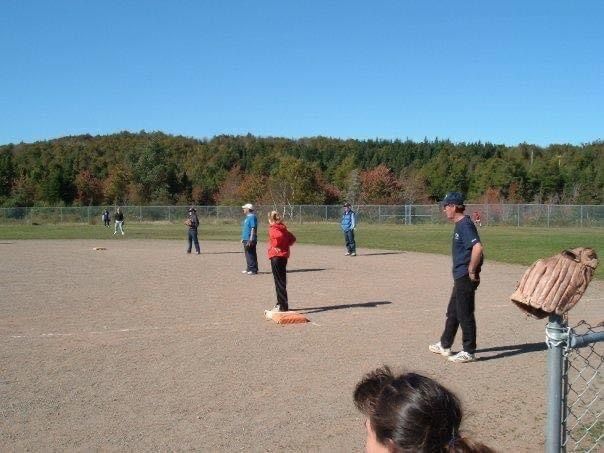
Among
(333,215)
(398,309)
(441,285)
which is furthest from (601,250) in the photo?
(333,215)

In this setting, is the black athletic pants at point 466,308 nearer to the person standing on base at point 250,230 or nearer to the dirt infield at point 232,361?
the dirt infield at point 232,361

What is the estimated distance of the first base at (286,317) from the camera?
994cm

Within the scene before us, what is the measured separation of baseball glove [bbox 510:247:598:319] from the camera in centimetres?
264

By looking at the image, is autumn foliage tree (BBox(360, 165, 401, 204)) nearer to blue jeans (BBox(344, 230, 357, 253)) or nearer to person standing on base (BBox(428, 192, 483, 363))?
blue jeans (BBox(344, 230, 357, 253))

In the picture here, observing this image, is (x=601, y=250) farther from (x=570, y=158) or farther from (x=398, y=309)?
(x=570, y=158)

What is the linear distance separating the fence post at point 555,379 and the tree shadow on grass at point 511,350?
5.17m

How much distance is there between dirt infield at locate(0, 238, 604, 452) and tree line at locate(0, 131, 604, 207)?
75.8 metres

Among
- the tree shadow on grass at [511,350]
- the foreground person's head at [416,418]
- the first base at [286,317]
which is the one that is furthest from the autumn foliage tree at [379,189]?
the foreground person's head at [416,418]

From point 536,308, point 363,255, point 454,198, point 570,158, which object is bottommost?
point 363,255

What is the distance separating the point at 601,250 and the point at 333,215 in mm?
39723

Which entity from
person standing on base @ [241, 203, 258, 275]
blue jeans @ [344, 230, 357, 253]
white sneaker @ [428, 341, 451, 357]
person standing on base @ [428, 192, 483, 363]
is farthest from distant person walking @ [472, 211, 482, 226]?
person standing on base @ [428, 192, 483, 363]

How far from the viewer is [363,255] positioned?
23.8m

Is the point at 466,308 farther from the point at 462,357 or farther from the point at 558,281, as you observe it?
the point at 558,281

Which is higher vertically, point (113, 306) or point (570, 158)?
point (570, 158)
